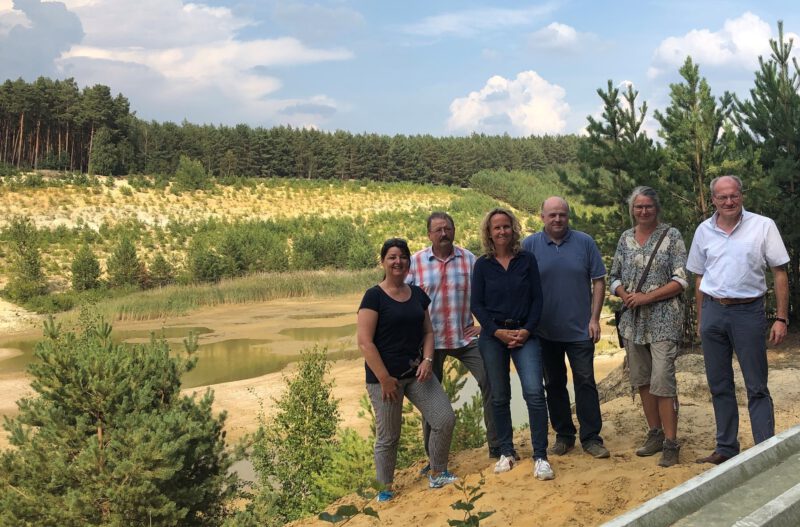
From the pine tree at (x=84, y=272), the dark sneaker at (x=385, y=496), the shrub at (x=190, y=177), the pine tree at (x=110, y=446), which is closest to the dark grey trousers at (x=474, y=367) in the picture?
the dark sneaker at (x=385, y=496)

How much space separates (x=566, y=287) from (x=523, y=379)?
0.70m

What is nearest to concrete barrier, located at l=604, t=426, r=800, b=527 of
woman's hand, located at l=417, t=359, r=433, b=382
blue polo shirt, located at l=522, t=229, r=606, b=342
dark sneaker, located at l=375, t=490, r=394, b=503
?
blue polo shirt, located at l=522, t=229, r=606, b=342

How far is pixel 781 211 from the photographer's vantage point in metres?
11.5

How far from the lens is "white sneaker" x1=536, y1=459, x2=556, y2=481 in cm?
481

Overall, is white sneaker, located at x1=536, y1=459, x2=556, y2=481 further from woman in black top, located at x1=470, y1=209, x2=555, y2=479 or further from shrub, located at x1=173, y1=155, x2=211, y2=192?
shrub, located at x1=173, y1=155, x2=211, y2=192

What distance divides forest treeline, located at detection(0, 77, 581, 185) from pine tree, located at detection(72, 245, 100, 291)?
24.0m

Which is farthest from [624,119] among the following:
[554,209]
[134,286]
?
[134,286]

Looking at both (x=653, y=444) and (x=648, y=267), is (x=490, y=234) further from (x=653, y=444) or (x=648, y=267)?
(x=653, y=444)

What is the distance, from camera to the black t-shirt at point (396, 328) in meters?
4.73

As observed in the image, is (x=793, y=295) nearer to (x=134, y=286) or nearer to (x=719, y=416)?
(x=719, y=416)

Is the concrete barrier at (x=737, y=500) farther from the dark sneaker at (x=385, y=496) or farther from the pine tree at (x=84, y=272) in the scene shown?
the pine tree at (x=84, y=272)

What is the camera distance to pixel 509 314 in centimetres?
480

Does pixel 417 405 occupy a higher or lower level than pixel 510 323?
lower

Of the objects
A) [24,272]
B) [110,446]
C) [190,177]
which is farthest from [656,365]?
[190,177]
